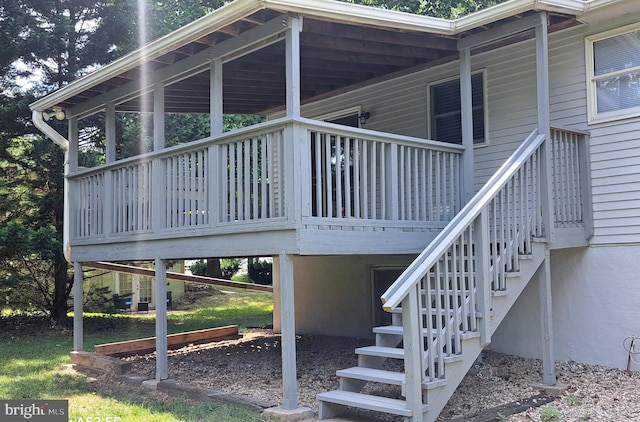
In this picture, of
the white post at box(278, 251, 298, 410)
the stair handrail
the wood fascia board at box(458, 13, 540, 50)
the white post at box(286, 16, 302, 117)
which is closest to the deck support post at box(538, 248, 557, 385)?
the stair handrail

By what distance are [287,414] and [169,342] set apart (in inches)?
198

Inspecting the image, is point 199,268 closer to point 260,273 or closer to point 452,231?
point 260,273

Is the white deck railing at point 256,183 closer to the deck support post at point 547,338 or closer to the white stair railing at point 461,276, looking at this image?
the white stair railing at point 461,276

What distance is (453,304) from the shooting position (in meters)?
5.37

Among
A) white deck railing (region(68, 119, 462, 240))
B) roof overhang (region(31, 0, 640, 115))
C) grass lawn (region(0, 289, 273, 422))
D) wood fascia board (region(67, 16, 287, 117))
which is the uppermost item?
roof overhang (region(31, 0, 640, 115))

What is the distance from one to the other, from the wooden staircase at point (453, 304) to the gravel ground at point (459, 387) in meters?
0.41

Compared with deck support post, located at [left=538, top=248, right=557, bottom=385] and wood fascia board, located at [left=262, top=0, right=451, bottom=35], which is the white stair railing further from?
wood fascia board, located at [left=262, top=0, right=451, bottom=35]

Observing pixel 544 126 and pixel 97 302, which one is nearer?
pixel 544 126

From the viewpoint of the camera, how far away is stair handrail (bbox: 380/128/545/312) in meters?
4.77

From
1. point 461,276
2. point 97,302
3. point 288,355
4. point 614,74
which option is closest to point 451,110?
point 614,74

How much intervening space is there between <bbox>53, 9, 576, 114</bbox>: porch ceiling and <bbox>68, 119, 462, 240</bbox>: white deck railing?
106 cm

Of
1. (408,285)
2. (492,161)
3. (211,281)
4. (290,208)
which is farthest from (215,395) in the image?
(211,281)

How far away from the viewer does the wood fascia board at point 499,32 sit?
680 cm

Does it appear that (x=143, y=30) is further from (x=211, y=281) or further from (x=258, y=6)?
(x=258, y=6)
